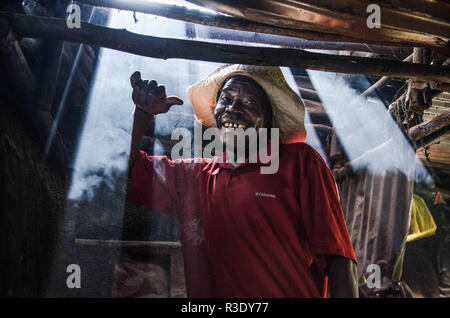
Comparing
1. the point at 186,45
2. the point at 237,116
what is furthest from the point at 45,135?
the point at 237,116

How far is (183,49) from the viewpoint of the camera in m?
2.15

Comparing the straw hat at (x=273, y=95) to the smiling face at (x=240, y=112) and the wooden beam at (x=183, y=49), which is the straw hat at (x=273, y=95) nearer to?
the smiling face at (x=240, y=112)

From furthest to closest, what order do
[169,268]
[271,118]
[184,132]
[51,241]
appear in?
[184,132], [169,268], [271,118], [51,241]

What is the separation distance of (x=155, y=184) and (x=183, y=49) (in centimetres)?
102

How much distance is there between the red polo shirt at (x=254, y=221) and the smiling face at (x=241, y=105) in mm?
351

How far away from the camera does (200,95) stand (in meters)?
3.20

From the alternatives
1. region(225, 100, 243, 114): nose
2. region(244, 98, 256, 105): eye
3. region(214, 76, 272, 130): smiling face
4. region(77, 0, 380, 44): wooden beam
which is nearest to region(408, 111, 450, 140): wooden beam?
region(77, 0, 380, 44): wooden beam

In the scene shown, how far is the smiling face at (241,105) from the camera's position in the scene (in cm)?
278

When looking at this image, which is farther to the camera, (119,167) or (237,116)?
(119,167)

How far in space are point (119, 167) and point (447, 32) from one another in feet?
10.6

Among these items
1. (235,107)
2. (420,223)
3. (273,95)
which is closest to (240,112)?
(235,107)

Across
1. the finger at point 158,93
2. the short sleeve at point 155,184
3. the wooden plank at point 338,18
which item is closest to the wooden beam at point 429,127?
the wooden plank at point 338,18
